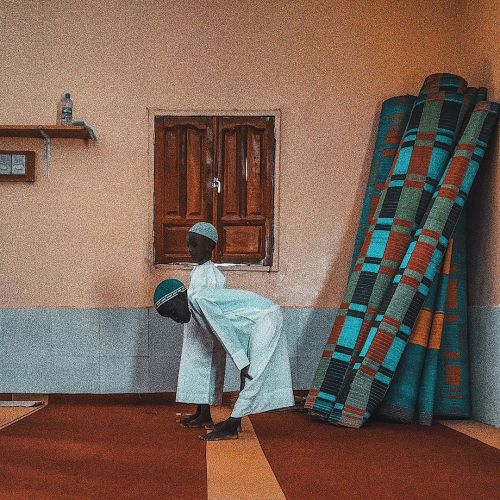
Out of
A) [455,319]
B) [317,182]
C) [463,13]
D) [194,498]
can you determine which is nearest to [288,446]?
[194,498]

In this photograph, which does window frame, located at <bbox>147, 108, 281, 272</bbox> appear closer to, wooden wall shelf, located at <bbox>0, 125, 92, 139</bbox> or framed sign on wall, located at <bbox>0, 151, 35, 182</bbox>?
wooden wall shelf, located at <bbox>0, 125, 92, 139</bbox>

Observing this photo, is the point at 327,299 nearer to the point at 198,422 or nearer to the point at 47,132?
the point at 198,422

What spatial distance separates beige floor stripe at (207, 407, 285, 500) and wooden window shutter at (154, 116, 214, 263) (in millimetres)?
2104

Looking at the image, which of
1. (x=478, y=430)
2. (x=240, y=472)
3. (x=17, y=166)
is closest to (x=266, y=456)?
(x=240, y=472)

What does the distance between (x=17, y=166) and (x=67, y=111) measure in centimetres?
55

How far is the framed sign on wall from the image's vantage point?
17.7 feet

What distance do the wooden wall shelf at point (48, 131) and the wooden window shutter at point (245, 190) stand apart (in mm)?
987

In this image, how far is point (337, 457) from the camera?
3.16 meters

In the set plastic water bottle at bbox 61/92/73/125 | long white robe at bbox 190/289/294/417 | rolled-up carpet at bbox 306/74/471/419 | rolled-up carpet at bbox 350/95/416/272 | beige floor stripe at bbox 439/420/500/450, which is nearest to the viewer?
long white robe at bbox 190/289/294/417

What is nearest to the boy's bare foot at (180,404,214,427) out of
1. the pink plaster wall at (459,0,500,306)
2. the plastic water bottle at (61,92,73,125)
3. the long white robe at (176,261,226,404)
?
the long white robe at (176,261,226,404)

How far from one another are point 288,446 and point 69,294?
2.49m

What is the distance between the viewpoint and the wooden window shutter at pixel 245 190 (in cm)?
543

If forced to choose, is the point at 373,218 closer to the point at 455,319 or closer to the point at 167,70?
the point at 455,319

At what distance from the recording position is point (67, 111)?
5.33m
